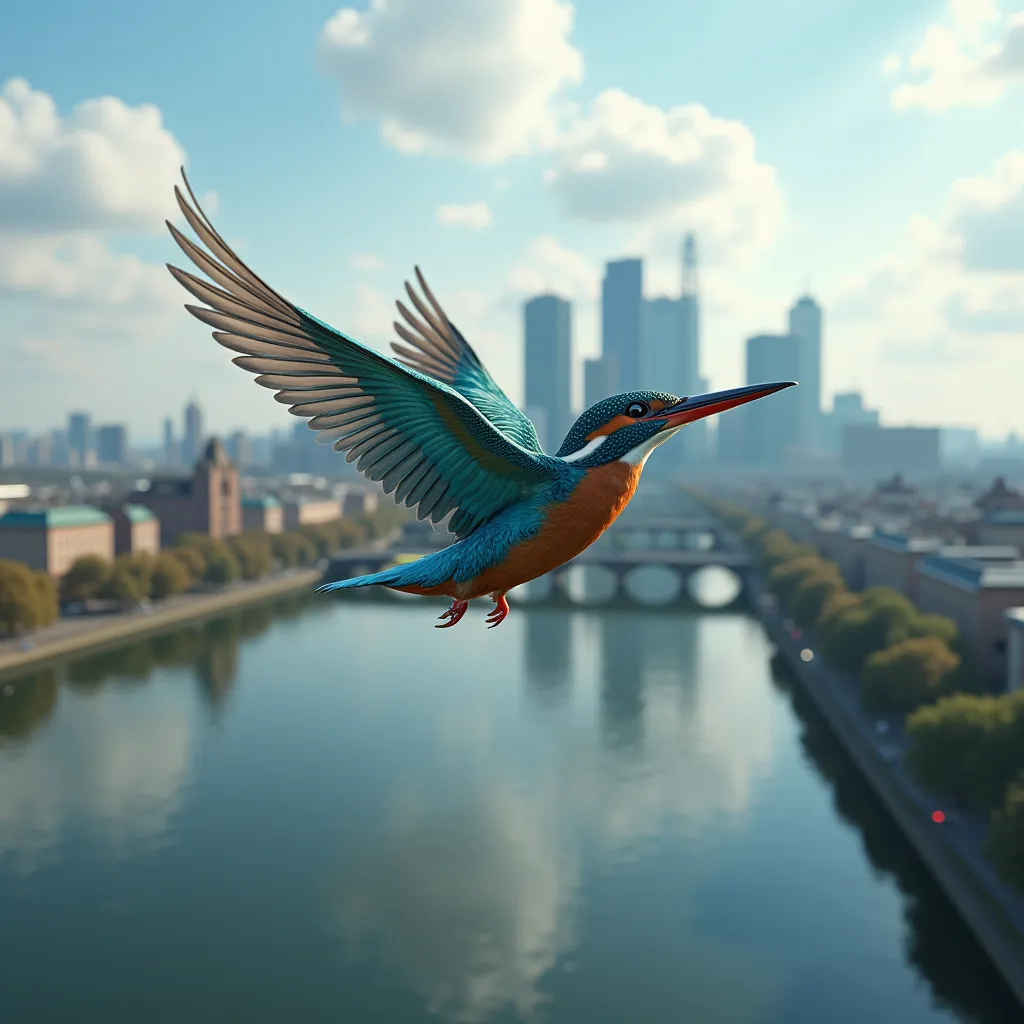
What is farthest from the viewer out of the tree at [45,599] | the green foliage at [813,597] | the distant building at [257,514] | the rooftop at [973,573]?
the distant building at [257,514]

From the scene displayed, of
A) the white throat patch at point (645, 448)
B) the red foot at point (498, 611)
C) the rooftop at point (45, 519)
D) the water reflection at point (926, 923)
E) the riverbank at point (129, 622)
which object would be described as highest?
the white throat patch at point (645, 448)

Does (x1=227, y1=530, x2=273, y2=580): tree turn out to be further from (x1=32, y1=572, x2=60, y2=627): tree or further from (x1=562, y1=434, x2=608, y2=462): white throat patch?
(x1=562, y1=434, x2=608, y2=462): white throat patch

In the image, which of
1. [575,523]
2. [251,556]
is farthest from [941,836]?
[251,556]

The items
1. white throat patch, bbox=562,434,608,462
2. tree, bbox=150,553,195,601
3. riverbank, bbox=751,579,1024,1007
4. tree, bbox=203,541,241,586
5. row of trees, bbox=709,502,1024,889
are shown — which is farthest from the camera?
tree, bbox=203,541,241,586

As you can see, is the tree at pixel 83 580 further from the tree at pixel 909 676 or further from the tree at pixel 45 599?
the tree at pixel 909 676

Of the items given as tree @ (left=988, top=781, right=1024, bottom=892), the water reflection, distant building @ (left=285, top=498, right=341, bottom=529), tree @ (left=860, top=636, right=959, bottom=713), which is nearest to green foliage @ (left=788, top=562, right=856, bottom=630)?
tree @ (left=860, top=636, right=959, bottom=713)

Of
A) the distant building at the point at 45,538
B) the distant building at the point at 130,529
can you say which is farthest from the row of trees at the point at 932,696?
the distant building at the point at 130,529
